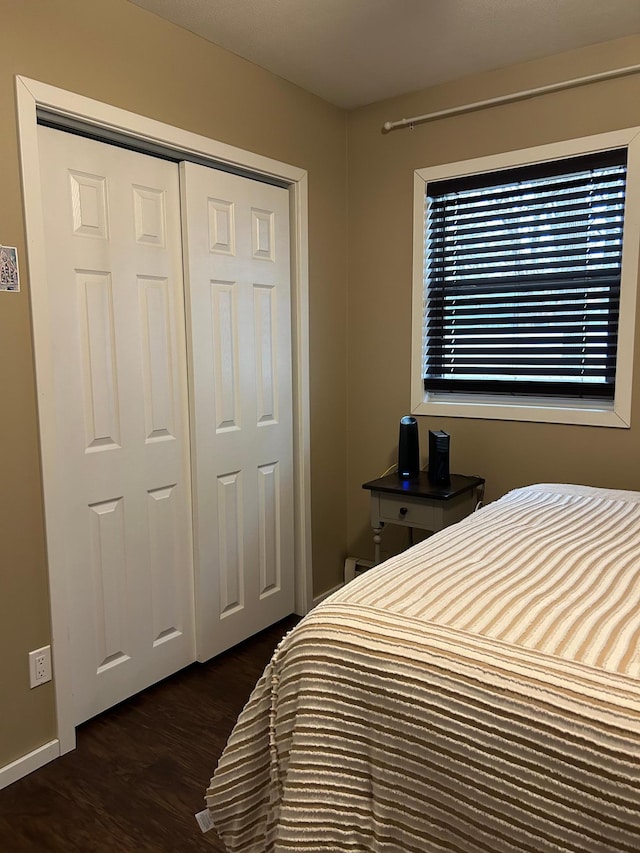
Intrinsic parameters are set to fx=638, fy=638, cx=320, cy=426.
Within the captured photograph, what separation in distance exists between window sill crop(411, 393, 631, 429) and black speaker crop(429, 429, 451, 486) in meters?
0.23

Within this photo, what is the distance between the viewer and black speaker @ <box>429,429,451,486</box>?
2.81 metres

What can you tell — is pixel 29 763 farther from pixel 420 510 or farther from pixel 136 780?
pixel 420 510

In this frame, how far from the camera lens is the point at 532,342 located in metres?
2.83

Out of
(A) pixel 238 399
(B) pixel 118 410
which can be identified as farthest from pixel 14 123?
(A) pixel 238 399

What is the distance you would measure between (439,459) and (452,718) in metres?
1.77

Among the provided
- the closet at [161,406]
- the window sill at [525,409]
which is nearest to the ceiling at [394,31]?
the closet at [161,406]

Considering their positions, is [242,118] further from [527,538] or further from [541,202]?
[527,538]

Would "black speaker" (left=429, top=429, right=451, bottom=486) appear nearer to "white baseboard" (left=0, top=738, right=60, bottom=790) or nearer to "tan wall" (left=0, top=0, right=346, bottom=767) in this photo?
"tan wall" (left=0, top=0, right=346, bottom=767)

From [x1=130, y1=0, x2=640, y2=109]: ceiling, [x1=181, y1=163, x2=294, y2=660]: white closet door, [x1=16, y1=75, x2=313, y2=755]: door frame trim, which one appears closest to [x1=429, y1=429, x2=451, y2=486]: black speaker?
[x1=181, y1=163, x2=294, y2=660]: white closet door

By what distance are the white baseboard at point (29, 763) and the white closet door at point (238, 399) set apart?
27.9 inches

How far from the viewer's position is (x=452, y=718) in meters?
1.10

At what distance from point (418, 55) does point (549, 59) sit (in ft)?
1.75

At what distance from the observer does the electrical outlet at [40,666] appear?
2.04 metres

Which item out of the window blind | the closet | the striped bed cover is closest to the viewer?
the striped bed cover
